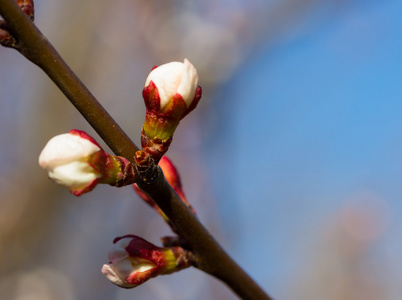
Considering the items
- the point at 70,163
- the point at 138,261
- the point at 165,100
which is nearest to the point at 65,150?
the point at 70,163

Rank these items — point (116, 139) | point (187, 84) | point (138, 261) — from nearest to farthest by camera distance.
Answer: point (116, 139) < point (187, 84) < point (138, 261)

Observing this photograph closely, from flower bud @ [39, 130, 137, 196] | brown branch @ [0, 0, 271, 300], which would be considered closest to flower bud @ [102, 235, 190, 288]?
brown branch @ [0, 0, 271, 300]

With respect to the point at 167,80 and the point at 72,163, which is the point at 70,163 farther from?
the point at 167,80

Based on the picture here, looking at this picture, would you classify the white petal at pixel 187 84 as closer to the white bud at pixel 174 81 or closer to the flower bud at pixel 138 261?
the white bud at pixel 174 81

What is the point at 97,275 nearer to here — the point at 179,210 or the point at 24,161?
the point at 24,161

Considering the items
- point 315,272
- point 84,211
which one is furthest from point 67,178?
point 315,272

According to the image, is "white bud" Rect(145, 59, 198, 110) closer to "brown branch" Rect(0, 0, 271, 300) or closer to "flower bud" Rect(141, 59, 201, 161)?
"flower bud" Rect(141, 59, 201, 161)
